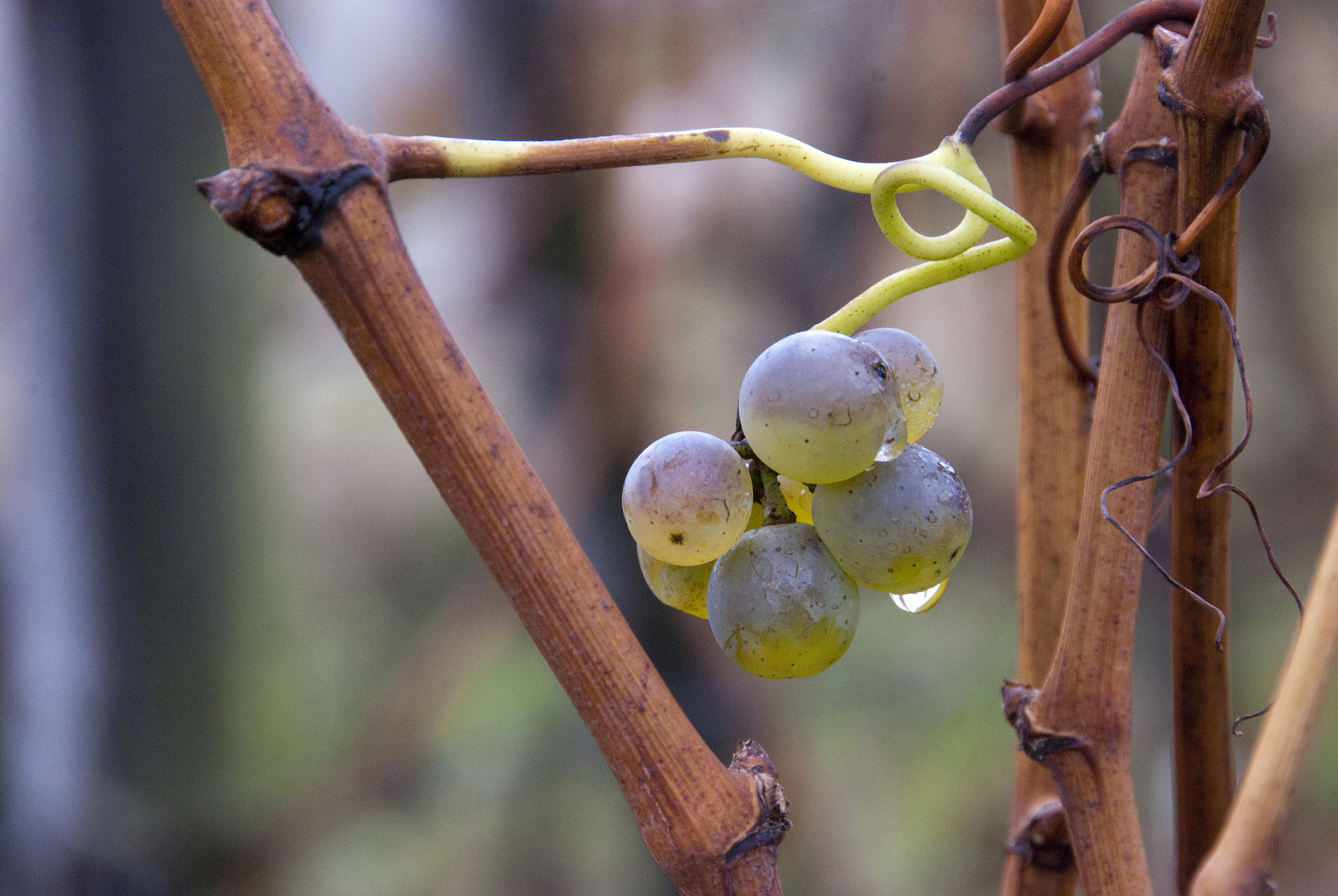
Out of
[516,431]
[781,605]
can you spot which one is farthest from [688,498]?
[516,431]

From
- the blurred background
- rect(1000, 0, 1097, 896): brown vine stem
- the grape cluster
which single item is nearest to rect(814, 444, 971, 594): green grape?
the grape cluster

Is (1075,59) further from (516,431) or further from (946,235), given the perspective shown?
(516,431)

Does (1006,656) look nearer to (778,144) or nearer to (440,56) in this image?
(440,56)

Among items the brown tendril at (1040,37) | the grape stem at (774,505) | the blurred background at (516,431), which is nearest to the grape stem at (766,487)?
the grape stem at (774,505)

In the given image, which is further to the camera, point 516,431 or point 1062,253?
point 516,431

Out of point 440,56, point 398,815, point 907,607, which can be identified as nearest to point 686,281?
point 440,56

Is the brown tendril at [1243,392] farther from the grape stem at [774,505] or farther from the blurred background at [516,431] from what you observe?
the blurred background at [516,431]
